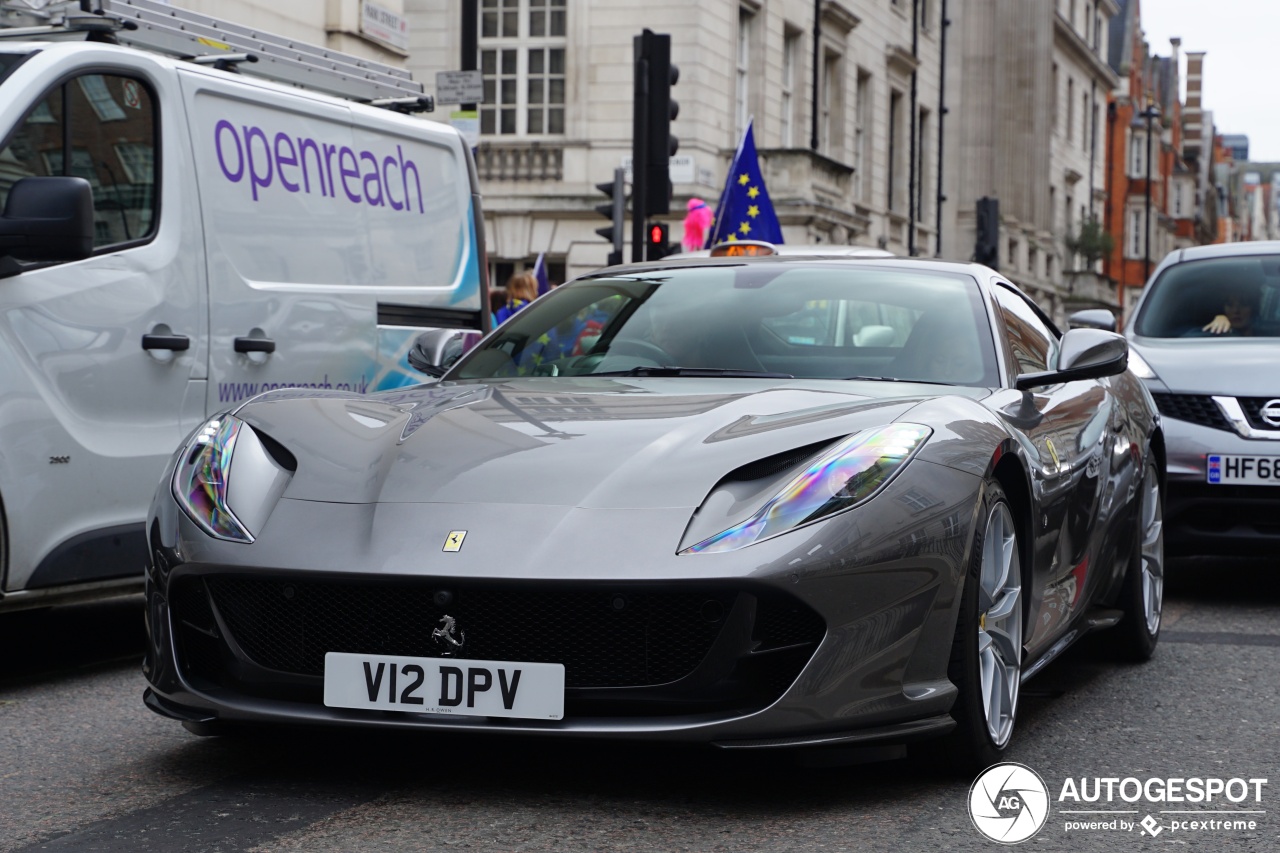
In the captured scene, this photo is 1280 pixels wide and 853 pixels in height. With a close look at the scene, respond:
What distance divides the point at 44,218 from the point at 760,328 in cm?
207

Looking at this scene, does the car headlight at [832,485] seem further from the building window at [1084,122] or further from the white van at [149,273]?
the building window at [1084,122]

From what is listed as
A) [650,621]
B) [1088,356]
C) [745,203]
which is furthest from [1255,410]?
[745,203]

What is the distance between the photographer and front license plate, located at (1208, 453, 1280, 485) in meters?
7.84

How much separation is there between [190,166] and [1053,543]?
10.2 feet

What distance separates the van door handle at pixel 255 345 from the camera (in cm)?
633

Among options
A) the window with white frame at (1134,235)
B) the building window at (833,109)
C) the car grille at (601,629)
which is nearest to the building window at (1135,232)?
the window with white frame at (1134,235)

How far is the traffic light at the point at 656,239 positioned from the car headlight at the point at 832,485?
480 inches

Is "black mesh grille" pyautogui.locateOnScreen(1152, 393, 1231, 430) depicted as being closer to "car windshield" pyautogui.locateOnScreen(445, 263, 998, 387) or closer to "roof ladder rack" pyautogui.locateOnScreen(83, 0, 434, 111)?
"car windshield" pyautogui.locateOnScreen(445, 263, 998, 387)

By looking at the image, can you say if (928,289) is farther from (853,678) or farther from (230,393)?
(230,393)

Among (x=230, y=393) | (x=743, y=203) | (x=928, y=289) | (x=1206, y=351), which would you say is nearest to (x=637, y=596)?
(x=928, y=289)

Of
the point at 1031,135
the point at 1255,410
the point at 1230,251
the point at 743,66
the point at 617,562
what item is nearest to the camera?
the point at 617,562

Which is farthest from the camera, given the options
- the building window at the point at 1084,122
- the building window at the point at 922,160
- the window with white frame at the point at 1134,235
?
the window with white frame at the point at 1134,235

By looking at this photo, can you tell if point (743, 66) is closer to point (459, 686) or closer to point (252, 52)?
point (252, 52)

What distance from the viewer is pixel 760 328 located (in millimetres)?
5059
